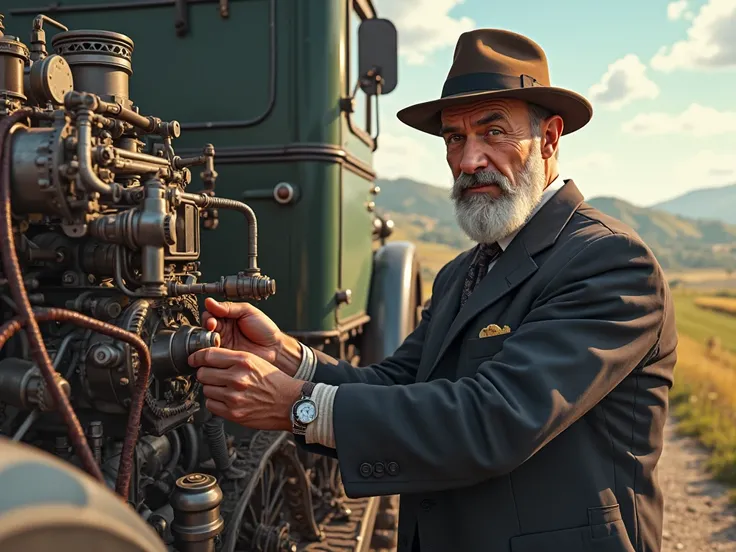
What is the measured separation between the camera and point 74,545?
2.94 ft

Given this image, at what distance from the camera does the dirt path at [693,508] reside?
440 cm

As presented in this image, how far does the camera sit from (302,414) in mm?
1619

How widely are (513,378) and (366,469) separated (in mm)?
418

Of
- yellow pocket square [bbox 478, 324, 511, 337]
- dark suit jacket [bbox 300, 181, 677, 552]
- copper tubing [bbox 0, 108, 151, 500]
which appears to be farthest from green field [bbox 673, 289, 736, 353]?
copper tubing [bbox 0, 108, 151, 500]

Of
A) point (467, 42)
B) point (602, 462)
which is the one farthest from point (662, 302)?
point (467, 42)

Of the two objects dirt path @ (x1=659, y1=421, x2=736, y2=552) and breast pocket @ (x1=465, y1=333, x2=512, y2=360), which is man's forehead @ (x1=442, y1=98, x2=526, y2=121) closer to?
breast pocket @ (x1=465, y1=333, x2=512, y2=360)

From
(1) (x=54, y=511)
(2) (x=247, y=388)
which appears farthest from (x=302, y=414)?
(1) (x=54, y=511)

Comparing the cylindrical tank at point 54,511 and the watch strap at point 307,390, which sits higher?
the cylindrical tank at point 54,511

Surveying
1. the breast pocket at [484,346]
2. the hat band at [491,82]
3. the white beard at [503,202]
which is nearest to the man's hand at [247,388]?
the breast pocket at [484,346]

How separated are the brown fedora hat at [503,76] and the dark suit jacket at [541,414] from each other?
363 mm

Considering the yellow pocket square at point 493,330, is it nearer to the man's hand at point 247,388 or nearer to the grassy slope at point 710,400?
the man's hand at point 247,388

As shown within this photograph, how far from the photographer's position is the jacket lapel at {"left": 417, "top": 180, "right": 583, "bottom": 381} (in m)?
1.87

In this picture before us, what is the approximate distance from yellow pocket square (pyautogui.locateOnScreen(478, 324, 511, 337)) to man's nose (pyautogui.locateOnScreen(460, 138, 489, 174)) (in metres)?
0.50

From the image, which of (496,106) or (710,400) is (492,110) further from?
(710,400)
